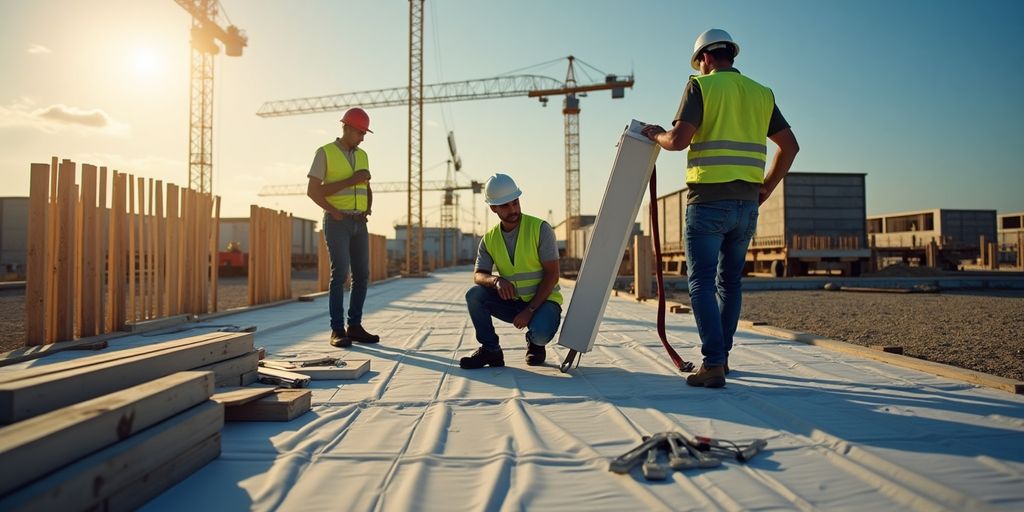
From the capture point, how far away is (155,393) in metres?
1.62

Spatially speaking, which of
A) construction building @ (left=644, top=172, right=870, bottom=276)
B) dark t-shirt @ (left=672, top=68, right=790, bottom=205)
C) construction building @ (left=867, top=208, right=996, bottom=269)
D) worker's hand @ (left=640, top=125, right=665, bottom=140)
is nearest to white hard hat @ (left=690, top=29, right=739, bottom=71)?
dark t-shirt @ (left=672, top=68, right=790, bottom=205)

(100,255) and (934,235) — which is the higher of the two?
(934,235)

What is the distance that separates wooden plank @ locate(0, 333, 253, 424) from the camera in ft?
4.70

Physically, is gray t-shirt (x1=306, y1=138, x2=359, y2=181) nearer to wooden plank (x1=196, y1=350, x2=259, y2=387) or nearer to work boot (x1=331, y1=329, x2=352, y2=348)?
work boot (x1=331, y1=329, x2=352, y2=348)

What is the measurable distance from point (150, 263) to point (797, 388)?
5.81 m

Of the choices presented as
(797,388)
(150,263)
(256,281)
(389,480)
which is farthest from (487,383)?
(256,281)

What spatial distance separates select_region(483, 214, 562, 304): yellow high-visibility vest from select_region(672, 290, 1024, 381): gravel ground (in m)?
3.22

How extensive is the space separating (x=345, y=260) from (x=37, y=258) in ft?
7.39

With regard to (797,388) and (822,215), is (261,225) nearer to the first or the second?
(797,388)

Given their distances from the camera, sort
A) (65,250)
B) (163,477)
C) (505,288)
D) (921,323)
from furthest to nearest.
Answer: (921,323) → (65,250) → (505,288) → (163,477)

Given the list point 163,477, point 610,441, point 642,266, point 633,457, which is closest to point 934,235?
point 642,266

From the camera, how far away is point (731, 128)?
293 cm

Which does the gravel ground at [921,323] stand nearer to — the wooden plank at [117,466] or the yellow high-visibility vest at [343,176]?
the yellow high-visibility vest at [343,176]

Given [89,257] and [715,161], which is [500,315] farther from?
[89,257]
